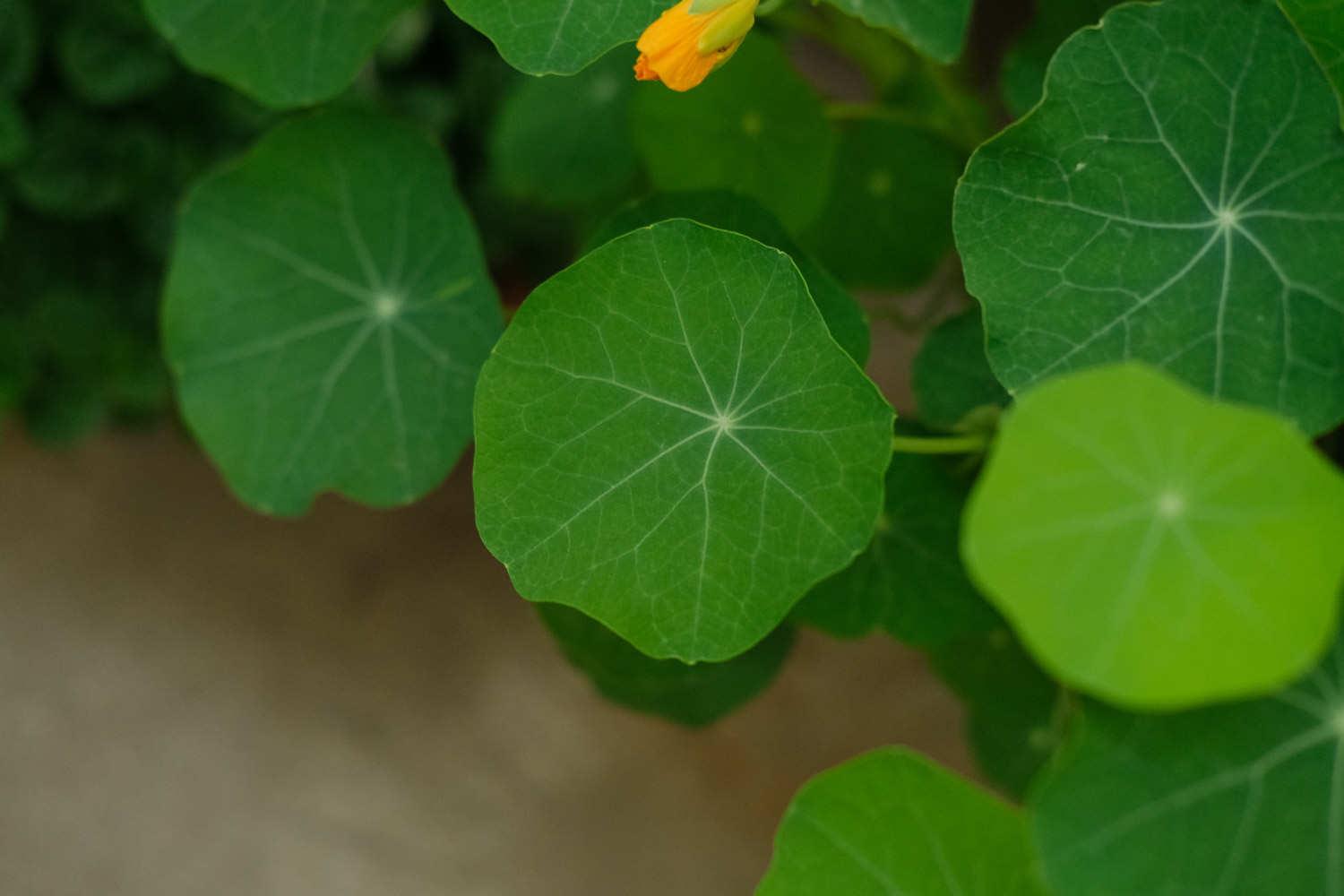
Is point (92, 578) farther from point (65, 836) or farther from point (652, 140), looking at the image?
point (652, 140)

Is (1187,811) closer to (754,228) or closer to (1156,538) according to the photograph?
(1156,538)

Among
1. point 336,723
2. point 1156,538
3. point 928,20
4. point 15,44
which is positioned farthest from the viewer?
point 336,723

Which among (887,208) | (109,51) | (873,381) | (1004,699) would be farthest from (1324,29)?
(109,51)

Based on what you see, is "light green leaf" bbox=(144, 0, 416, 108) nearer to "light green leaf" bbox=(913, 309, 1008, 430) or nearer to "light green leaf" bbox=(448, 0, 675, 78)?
"light green leaf" bbox=(448, 0, 675, 78)

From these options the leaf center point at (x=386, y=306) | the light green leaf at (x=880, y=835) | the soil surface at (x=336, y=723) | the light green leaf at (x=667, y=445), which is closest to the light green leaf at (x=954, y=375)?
the light green leaf at (x=667, y=445)

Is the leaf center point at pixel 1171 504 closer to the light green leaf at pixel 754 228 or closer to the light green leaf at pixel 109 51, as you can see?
the light green leaf at pixel 754 228

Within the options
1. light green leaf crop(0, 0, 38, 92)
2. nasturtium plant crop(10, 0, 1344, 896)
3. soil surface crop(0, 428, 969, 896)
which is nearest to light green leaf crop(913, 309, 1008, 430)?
nasturtium plant crop(10, 0, 1344, 896)

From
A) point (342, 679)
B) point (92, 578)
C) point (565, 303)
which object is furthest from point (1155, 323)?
point (92, 578)
